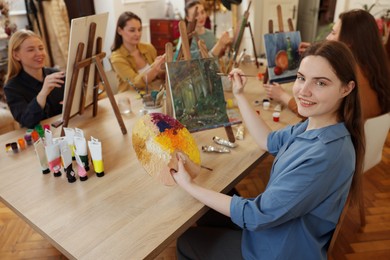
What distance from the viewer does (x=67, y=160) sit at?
124cm

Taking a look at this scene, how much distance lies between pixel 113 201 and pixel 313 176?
26.6 inches

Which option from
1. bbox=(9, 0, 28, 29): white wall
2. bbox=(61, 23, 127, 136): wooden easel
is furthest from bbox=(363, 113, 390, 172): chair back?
bbox=(9, 0, 28, 29): white wall

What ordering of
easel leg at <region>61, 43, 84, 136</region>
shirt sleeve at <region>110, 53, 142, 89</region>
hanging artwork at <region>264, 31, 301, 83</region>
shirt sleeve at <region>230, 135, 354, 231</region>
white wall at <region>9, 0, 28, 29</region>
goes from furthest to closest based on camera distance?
white wall at <region>9, 0, 28, 29</region> < shirt sleeve at <region>110, 53, 142, 89</region> < hanging artwork at <region>264, 31, 301, 83</region> < easel leg at <region>61, 43, 84, 136</region> < shirt sleeve at <region>230, 135, 354, 231</region>

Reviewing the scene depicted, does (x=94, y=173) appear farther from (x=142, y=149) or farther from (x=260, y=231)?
(x=260, y=231)

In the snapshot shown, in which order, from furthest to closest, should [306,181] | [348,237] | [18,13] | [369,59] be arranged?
1. [18,13]
2. [348,237]
3. [369,59]
4. [306,181]

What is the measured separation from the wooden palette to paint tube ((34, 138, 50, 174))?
0.39 metres

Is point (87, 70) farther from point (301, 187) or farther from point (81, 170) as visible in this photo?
point (301, 187)

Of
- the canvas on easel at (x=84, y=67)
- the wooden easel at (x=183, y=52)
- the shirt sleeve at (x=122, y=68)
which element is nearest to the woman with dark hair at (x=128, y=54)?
the shirt sleeve at (x=122, y=68)

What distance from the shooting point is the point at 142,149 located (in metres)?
1.20

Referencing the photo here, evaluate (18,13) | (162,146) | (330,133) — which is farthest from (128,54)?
(18,13)

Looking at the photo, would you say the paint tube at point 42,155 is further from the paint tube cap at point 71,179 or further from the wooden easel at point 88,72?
the wooden easel at point 88,72

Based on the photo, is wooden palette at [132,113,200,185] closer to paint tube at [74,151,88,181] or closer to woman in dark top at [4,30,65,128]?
paint tube at [74,151,88,181]

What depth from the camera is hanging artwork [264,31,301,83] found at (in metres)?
2.15

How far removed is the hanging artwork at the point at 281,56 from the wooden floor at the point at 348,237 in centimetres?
84
